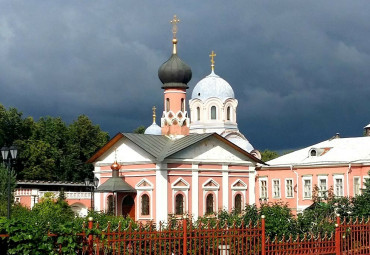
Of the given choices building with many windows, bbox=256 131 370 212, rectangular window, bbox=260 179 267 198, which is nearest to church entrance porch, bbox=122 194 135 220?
building with many windows, bbox=256 131 370 212

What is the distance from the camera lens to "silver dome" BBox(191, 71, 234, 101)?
4922cm

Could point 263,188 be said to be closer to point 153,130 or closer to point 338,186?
point 338,186

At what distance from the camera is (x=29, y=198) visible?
1593 inches

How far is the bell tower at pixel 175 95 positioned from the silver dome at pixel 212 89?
15609mm

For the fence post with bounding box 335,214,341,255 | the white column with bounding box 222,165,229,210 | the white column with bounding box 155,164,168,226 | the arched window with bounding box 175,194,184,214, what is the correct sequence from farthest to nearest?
the white column with bounding box 222,165,229,210 < the arched window with bounding box 175,194,184,214 < the white column with bounding box 155,164,168,226 < the fence post with bounding box 335,214,341,255

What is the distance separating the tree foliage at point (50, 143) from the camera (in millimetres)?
51000

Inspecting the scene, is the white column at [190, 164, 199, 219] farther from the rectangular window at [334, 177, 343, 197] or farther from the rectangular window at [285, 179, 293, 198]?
the rectangular window at [285, 179, 293, 198]

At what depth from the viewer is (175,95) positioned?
109ft

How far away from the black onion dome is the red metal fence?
1821cm

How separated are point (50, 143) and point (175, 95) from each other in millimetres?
24044

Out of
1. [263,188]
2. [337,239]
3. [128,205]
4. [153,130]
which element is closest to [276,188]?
[263,188]

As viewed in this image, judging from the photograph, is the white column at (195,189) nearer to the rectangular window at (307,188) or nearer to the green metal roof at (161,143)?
the green metal roof at (161,143)

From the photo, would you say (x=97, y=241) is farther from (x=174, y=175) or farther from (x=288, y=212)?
(x=174, y=175)

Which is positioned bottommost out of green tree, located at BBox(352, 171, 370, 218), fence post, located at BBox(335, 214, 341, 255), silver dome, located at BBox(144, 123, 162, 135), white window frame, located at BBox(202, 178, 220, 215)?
fence post, located at BBox(335, 214, 341, 255)
